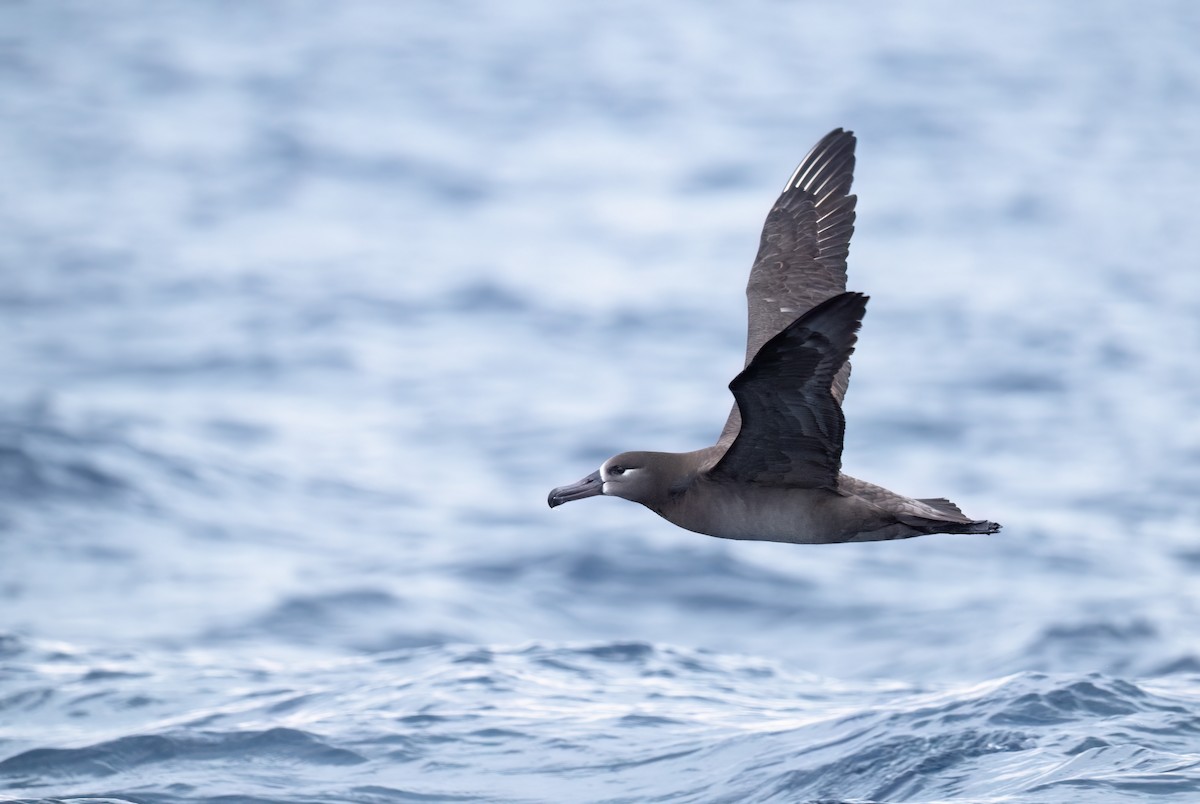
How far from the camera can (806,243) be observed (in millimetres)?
11477

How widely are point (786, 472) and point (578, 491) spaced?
1190mm

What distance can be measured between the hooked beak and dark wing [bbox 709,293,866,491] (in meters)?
0.72

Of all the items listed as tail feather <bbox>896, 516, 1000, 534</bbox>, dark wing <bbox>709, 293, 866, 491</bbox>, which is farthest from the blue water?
dark wing <bbox>709, 293, 866, 491</bbox>

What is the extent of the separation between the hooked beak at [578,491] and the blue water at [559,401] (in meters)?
3.25

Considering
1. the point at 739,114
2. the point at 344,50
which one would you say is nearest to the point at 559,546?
the point at 739,114

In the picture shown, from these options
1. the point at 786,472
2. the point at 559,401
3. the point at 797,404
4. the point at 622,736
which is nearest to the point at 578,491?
the point at 786,472

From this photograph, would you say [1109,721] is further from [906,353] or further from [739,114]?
[739,114]

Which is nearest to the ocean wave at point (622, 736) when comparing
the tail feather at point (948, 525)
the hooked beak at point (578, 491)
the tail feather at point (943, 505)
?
the tail feather at point (943, 505)

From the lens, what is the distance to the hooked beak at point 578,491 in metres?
10.1

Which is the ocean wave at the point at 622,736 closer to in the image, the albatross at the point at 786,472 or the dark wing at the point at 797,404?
the albatross at the point at 786,472

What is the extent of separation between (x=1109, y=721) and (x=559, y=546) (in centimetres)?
755

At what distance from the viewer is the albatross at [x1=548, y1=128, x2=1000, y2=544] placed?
28.8 ft

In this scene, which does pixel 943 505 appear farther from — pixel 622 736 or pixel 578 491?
pixel 622 736

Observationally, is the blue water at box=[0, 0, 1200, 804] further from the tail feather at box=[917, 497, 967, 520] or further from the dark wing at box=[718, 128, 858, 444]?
the dark wing at box=[718, 128, 858, 444]
